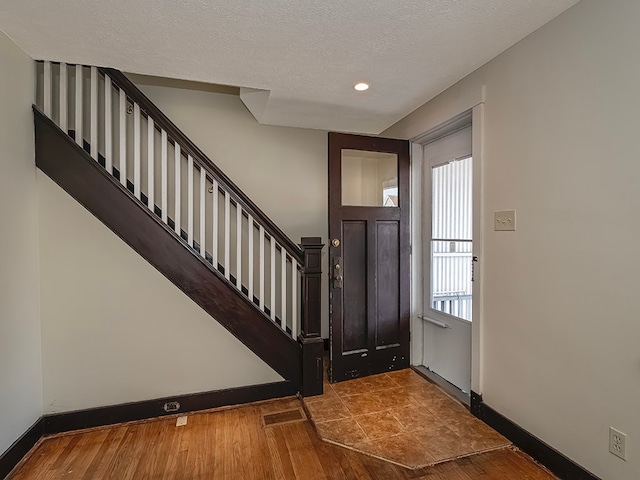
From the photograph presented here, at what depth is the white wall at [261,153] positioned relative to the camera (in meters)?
3.14

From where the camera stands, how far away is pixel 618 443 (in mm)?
1514

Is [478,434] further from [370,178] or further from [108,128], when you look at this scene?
[108,128]

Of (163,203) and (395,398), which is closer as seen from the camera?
(163,203)

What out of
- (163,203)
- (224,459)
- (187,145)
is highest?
(187,145)

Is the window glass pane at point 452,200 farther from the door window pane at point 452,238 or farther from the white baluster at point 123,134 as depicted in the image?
the white baluster at point 123,134

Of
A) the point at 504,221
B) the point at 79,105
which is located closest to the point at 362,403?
the point at 504,221

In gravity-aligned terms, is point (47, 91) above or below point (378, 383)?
above

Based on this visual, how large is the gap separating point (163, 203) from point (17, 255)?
872 millimetres

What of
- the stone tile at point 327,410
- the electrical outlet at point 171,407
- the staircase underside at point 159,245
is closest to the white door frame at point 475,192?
the stone tile at point 327,410

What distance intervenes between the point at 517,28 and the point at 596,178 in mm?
928

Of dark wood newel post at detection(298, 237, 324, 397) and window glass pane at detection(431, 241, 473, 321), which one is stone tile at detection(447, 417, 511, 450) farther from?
dark wood newel post at detection(298, 237, 324, 397)

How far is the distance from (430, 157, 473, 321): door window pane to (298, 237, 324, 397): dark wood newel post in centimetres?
114

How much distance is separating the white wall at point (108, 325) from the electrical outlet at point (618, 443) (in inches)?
89.7

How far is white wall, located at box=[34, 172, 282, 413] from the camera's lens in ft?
7.27
